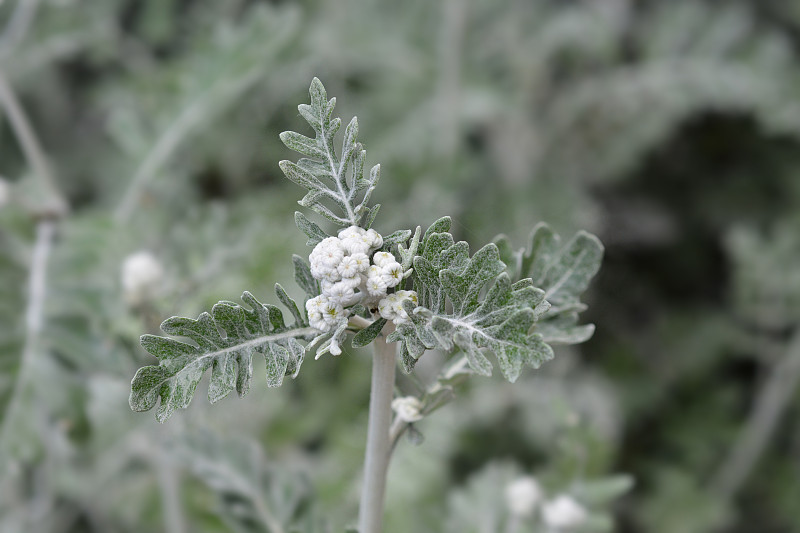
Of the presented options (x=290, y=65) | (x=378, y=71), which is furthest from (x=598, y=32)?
(x=290, y=65)

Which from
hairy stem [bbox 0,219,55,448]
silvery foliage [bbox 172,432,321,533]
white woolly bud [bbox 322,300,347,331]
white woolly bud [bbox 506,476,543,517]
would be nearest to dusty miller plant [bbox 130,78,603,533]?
white woolly bud [bbox 322,300,347,331]

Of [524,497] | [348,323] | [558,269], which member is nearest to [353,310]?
[348,323]

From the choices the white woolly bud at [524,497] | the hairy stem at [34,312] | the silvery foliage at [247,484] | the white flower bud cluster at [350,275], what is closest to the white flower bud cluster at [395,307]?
the white flower bud cluster at [350,275]

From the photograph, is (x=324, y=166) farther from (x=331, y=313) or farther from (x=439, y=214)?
(x=439, y=214)

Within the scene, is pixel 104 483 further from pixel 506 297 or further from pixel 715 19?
pixel 715 19

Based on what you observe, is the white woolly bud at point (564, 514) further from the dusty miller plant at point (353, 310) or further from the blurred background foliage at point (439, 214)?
the dusty miller plant at point (353, 310)

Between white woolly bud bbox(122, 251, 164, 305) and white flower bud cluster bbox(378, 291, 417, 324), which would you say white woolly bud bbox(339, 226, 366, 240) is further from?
white woolly bud bbox(122, 251, 164, 305)

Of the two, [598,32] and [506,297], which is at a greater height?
[598,32]
